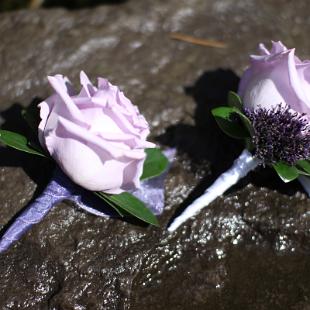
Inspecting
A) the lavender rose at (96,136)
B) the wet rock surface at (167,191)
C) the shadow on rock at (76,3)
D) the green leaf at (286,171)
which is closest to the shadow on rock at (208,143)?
the wet rock surface at (167,191)

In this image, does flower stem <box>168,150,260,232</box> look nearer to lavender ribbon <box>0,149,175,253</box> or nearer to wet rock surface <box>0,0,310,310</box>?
wet rock surface <box>0,0,310,310</box>

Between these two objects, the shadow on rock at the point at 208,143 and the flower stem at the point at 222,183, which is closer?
the flower stem at the point at 222,183

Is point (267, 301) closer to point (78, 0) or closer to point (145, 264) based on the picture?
point (145, 264)

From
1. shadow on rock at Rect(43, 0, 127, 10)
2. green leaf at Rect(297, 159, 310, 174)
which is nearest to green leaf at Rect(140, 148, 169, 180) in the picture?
green leaf at Rect(297, 159, 310, 174)

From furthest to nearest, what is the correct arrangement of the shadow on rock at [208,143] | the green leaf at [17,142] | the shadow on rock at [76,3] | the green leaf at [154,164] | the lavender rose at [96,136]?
the shadow on rock at [76,3]
the shadow on rock at [208,143]
the green leaf at [154,164]
the green leaf at [17,142]
the lavender rose at [96,136]

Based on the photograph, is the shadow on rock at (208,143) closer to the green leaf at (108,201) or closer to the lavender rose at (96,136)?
the green leaf at (108,201)

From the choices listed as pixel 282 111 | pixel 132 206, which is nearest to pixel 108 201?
pixel 132 206

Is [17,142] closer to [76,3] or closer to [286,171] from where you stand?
[286,171]
